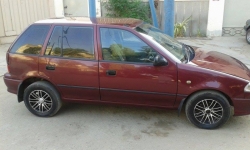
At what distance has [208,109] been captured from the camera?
12.2 feet

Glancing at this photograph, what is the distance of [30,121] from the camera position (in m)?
4.13

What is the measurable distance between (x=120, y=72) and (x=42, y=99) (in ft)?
4.87

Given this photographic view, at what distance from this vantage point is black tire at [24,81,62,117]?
4.13 m

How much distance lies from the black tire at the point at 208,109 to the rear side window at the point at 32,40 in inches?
102

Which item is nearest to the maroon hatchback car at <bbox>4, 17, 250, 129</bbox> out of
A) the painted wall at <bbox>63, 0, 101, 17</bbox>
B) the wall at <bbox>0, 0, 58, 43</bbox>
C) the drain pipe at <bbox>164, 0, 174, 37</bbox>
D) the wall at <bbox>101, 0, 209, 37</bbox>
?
the drain pipe at <bbox>164, 0, 174, 37</bbox>

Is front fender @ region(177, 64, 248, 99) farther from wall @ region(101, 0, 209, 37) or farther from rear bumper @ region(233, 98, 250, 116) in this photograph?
wall @ region(101, 0, 209, 37)

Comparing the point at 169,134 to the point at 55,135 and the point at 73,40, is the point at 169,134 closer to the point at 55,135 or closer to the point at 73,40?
the point at 55,135

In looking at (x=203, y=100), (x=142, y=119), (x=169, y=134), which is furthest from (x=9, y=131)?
(x=203, y=100)

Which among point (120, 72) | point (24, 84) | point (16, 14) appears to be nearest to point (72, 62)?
point (120, 72)

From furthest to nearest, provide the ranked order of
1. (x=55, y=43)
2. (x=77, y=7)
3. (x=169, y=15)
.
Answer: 1. (x=77, y=7)
2. (x=169, y=15)
3. (x=55, y=43)

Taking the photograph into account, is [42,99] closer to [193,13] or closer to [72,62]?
[72,62]

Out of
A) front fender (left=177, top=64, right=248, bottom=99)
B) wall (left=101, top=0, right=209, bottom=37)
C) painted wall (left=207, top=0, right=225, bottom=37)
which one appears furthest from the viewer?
wall (left=101, top=0, right=209, bottom=37)

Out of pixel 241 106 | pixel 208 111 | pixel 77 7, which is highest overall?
pixel 77 7

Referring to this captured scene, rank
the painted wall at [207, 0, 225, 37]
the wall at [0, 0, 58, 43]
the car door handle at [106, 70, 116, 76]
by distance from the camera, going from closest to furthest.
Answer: the car door handle at [106, 70, 116, 76] < the wall at [0, 0, 58, 43] < the painted wall at [207, 0, 225, 37]
